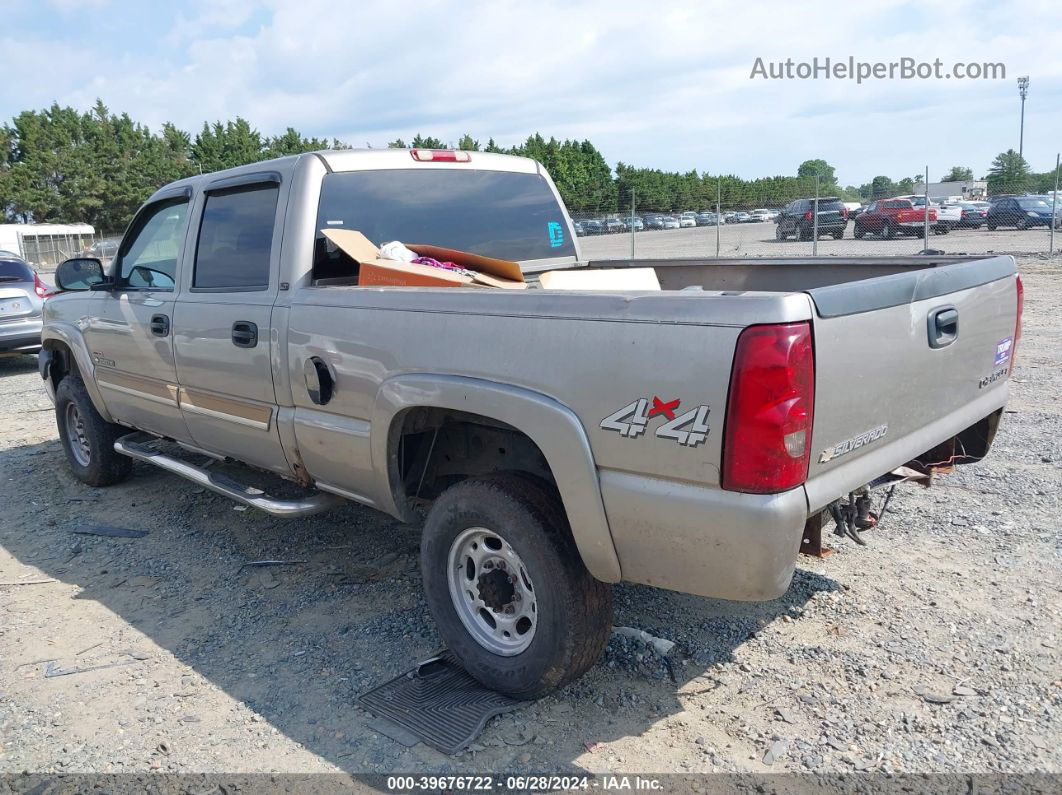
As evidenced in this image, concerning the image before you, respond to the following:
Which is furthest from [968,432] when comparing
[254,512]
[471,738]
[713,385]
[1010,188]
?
[1010,188]

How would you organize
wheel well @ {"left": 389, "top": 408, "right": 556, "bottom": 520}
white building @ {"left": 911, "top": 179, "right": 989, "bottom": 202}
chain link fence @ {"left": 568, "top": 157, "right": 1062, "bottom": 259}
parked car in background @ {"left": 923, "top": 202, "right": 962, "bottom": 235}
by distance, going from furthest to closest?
white building @ {"left": 911, "top": 179, "right": 989, "bottom": 202}
parked car in background @ {"left": 923, "top": 202, "right": 962, "bottom": 235}
chain link fence @ {"left": 568, "top": 157, "right": 1062, "bottom": 259}
wheel well @ {"left": 389, "top": 408, "right": 556, "bottom": 520}

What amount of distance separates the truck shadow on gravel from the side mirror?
1482mm

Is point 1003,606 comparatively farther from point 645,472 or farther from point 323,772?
point 323,772

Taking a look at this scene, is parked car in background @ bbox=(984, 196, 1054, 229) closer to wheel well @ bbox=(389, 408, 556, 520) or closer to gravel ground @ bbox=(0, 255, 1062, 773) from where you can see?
gravel ground @ bbox=(0, 255, 1062, 773)

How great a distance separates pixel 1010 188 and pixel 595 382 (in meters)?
29.0

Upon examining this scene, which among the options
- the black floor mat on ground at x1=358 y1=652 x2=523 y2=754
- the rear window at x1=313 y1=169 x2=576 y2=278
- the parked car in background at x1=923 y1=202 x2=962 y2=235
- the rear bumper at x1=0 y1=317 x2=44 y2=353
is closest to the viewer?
the black floor mat on ground at x1=358 y1=652 x2=523 y2=754

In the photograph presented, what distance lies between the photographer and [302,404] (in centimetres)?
374

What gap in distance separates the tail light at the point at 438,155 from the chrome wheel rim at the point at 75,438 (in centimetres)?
345

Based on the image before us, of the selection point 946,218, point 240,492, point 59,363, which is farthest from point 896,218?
point 240,492

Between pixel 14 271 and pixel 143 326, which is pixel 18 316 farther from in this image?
pixel 143 326

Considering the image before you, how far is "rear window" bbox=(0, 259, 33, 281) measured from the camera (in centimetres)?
1125

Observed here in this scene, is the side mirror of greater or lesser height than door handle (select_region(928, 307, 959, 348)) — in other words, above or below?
above

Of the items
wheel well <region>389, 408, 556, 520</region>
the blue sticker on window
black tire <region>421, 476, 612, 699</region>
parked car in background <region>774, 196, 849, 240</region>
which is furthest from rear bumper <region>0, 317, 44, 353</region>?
parked car in background <region>774, 196, 849, 240</region>

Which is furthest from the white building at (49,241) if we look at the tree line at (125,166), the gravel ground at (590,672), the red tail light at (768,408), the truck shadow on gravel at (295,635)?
the red tail light at (768,408)
